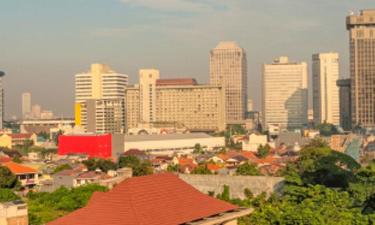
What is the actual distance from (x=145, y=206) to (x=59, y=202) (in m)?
15.9

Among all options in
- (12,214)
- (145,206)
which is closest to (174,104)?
(12,214)

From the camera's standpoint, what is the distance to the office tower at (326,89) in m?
137

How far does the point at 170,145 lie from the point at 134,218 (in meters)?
67.0

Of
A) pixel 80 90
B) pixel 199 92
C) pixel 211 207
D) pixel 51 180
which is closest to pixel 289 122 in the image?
pixel 199 92

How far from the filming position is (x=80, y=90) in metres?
114

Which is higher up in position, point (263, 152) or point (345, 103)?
point (345, 103)

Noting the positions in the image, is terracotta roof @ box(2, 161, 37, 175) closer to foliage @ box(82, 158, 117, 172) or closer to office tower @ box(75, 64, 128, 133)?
foliage @ box(82, 158, 117, 172)

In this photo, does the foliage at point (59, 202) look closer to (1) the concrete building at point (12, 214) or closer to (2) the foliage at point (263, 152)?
(1) the concrete building at point (12, 214)

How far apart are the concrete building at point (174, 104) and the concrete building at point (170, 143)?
25705 millimetres

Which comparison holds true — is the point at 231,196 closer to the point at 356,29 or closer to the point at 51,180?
the point at 51,180

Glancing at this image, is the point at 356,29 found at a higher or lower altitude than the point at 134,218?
higher

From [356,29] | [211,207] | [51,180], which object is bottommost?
[51,180]

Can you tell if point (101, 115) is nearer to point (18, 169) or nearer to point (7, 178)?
point (18, 169)

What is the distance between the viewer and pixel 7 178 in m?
34.2
